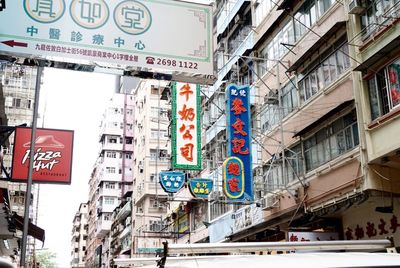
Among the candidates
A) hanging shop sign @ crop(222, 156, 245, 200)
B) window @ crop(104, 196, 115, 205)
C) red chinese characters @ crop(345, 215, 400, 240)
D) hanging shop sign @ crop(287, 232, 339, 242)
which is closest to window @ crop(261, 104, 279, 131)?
hanging shop sign @ crop(222, 156, 245, 200)

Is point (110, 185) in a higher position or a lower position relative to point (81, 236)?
higher

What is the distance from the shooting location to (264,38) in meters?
20.1

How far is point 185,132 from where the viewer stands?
20047mm

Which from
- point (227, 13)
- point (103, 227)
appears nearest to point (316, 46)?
point (227, 13)

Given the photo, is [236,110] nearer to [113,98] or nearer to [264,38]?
[264,38]

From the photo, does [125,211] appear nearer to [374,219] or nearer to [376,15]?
[374,219]

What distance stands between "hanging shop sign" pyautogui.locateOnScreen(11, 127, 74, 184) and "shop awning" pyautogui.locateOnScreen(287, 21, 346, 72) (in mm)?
8348

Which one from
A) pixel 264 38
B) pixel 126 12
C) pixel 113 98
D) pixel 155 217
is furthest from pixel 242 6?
pixel 113 98

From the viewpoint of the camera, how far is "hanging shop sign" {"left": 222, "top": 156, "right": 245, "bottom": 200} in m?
16.5

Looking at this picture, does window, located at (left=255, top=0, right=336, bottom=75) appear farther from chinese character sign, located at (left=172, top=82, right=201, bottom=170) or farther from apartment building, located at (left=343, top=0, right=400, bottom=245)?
chinese character sign, located at (left=172, top=82, right=201, bottom=170)

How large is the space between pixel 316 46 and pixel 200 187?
844cm

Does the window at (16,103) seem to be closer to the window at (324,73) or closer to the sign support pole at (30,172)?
the window at (324,73)

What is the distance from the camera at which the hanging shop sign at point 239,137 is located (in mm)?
16562

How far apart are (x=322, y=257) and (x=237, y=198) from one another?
13903mm
